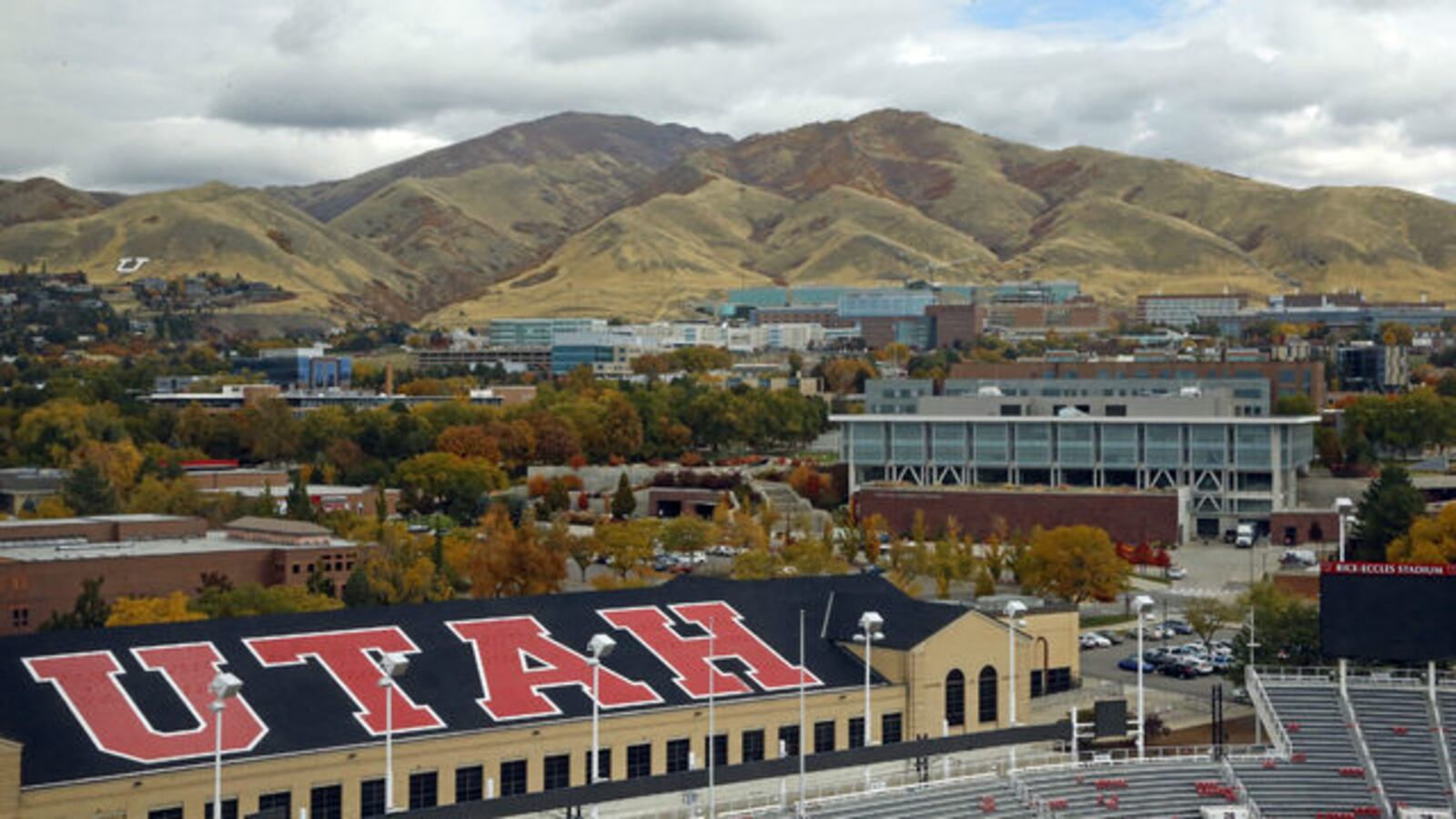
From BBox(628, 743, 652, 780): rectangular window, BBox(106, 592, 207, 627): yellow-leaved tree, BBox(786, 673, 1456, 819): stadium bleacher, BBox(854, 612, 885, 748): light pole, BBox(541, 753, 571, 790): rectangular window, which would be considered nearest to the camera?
BBox(786, 673, 1456, 819): stadium bleacher

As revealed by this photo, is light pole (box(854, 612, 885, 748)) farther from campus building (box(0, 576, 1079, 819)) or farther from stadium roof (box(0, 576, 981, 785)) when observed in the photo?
stadium roof (box(0, 576, 981, 785))

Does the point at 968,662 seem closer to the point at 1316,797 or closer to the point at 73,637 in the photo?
the point at 1316,797

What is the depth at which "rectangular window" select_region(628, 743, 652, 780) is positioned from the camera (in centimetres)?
5559

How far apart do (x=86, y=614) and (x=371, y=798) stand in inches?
1646

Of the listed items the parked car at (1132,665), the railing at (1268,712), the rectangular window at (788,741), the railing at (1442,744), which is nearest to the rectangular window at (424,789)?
the rectangular window at (788,741)

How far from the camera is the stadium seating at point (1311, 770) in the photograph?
188ft

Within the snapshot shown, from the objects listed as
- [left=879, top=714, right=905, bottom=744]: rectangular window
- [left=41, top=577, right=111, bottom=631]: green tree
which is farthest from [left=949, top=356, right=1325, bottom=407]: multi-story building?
[left=879, top=714, right=905, bottom=744]: rectangular window

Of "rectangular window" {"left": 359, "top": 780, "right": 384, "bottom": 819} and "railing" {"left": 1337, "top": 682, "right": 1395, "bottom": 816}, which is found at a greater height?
"rectangular window" {"left": 359, "top": 780, "right": 384, "bottom": 819}

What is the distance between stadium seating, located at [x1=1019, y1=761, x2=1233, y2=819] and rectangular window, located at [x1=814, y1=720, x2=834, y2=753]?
724cm

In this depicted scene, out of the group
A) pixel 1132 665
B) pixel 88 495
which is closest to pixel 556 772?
pixel 1132 665

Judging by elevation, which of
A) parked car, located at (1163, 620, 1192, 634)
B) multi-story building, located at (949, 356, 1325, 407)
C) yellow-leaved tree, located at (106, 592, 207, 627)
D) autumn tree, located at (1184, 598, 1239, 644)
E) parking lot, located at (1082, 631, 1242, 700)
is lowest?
parked car, located at (1163, 620, 1192, 634)

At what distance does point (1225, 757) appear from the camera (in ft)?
194

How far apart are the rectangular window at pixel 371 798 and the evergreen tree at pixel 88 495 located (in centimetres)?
8417

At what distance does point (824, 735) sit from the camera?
59875mm
